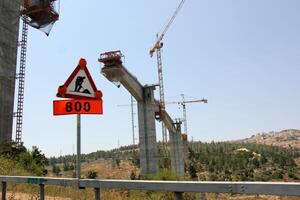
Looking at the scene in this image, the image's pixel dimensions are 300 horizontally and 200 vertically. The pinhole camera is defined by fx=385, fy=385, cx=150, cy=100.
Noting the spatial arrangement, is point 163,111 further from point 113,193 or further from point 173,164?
point 113,193

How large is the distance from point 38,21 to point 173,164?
35.9 m

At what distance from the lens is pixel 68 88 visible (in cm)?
697

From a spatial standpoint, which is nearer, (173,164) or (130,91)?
(130,91)

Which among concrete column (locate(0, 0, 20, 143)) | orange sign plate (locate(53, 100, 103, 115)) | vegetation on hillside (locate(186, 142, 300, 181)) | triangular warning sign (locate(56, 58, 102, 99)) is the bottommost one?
vegetation on hillside (locate(186, 142, 300, 181))

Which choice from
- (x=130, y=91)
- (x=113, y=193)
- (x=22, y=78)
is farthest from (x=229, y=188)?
(x=130, y=91)

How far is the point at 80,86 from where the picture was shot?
7129mm

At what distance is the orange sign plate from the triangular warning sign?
0.11 metres

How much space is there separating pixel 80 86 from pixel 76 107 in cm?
42

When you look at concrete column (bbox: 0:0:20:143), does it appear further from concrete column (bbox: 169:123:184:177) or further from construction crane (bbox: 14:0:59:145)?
concrete column (bbox: 169:123:184:177)

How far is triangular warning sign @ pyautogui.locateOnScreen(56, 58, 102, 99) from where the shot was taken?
6945mm

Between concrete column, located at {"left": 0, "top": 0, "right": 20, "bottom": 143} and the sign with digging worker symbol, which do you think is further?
concrete column, located at {"left": 0, "top": 0, "right": 20, "bottom": 143}

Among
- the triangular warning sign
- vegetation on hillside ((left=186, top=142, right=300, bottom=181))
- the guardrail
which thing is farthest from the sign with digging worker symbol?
vegetation on hillside ((left=186, top=142, right=300, bottom=181))

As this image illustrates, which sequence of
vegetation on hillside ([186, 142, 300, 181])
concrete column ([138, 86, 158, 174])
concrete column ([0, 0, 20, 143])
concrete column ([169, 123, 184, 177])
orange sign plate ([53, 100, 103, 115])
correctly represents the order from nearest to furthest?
orange sign plate ([53, 100, 103, 115])
concrete column ([0, 0, 20, 143])
concrete column ([138, 86, 158, 174])
concrete column ([169, 123, 184, 177])
vegetation on hillside ([186, 142, 300, 181])

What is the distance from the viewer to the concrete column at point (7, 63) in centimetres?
3562
